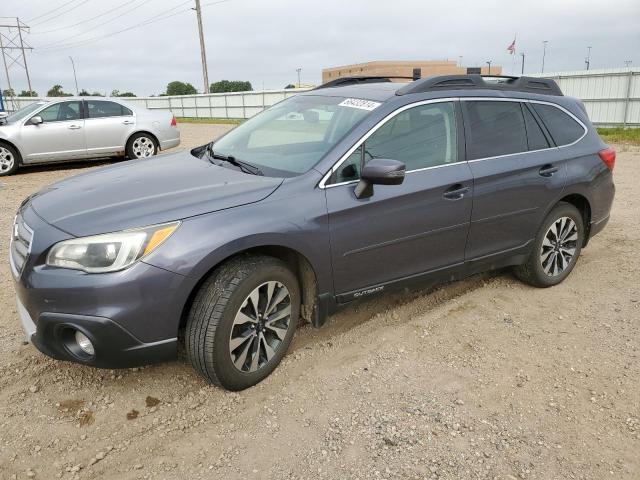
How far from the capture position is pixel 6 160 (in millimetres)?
10250

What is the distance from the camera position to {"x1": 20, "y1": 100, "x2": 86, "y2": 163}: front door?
10.2 metres

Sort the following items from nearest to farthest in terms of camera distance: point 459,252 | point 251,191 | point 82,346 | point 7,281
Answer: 1. point 82,346
2. point 251,191
3. point 459,252
4. point 7,281

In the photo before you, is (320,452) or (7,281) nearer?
(320,452)

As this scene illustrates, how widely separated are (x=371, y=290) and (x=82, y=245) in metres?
1.74

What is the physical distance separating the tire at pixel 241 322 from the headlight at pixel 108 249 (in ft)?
1.25

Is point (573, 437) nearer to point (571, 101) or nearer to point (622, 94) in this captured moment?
point (571, 101)

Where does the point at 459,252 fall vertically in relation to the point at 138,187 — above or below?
below

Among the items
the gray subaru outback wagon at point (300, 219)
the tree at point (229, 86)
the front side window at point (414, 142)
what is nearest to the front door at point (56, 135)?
the gray subaru outback wagon at point (300, 219)

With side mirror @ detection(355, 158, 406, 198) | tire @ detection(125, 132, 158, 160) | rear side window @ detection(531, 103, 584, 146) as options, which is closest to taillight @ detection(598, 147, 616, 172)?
rear side window @ detection(531, 103, 584, 146)

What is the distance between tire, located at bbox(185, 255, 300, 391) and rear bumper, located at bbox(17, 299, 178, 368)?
17 centimetres

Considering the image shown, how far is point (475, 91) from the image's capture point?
384cm

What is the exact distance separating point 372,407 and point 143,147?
33.4 feet

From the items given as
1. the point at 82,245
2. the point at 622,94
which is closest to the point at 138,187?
the point at 82,245

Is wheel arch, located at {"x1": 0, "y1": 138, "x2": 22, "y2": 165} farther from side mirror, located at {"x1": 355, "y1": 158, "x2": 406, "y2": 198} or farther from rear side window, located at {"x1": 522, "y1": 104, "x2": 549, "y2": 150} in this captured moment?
rear side window, located at {"x1": 522, "y1": 104, "x2": 549, "y2": 150}
